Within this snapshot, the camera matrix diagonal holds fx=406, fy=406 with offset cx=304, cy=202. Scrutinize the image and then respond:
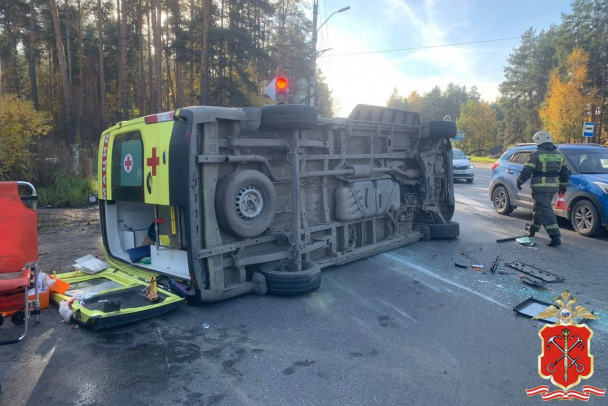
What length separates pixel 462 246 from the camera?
284 inches

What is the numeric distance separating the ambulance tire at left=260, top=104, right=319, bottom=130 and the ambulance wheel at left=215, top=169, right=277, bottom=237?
597 millimetres

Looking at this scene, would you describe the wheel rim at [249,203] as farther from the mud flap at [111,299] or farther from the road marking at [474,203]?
the road marking at [474,203]

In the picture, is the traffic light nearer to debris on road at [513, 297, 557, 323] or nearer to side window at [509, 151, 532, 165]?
debris on road at [513, 297, 557, 323]

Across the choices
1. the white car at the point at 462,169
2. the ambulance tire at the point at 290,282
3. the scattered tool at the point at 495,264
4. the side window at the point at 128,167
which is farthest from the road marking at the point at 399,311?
the white car at the point at 462,169

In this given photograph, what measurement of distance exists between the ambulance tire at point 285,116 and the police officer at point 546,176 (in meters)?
4.76

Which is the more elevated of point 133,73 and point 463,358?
point 133,73

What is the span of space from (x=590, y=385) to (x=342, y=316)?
2.09 metres

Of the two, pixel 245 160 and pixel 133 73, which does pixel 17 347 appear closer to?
pixel 245 160

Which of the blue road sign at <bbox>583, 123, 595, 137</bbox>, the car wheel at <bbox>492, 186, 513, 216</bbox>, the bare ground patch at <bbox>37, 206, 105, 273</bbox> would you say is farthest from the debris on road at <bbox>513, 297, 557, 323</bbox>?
the blue road sign at <bbox>583, 123, 595, 137</bbox>

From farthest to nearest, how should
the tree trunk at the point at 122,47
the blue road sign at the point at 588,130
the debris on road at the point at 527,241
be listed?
the tree trunk at the point at 122,47 → the blue road sign at the point at 588,130 → the debris on road at the point at 527,241

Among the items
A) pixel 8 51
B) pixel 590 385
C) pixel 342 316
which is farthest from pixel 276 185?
pixel 8 51

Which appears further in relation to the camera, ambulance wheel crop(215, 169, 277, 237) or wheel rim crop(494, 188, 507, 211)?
wheel rim crop(494, 188, 507, 211)

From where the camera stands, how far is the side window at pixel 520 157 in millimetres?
9798

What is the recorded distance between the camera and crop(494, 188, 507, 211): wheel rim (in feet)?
33.7
